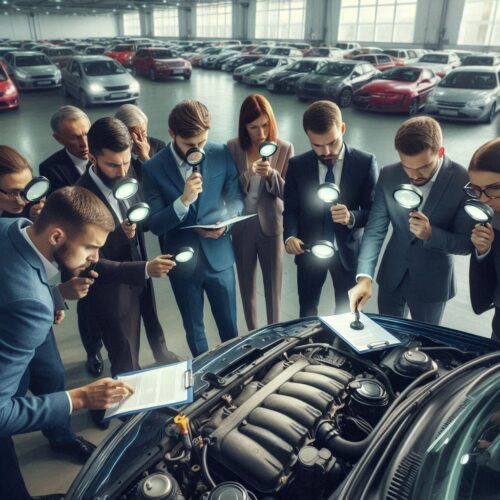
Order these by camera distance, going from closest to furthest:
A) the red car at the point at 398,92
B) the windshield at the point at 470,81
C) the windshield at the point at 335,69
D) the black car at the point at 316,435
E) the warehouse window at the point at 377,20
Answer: the black car at the point at 316,435 < the windshield at the point at 470,81 < the red car at the point at 398,92 < the windshield at the point at 335,69 < the warehouse window at the point at 377,20

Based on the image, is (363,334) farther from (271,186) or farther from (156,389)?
(271,186)

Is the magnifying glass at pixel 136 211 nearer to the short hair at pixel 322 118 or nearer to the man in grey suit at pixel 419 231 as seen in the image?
the short hair at pixel 322 118

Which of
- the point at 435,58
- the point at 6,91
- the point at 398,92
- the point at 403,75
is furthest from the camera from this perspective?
the point at 435,58

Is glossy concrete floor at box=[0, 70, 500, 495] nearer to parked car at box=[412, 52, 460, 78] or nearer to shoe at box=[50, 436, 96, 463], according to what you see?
shoe at box=[50, 436, 96, 463]

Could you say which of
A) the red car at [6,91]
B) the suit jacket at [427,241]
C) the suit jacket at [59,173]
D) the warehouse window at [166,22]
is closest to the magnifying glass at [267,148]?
the suit jacket at [427,241]

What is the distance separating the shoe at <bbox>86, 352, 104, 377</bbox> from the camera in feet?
9.74

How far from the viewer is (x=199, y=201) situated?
2559 millimetres

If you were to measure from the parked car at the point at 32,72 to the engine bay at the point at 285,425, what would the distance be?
14.6 metres

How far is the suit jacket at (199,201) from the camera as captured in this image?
2496 millimetres

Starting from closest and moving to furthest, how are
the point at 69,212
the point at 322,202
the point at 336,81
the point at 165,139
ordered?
the point at 69,212, the point at 322,202, the point at 165,139, the point at 336,81

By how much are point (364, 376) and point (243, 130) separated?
167 centimetres

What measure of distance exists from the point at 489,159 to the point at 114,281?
78.1 inches

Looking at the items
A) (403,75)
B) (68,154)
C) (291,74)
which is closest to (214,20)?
(291,74)

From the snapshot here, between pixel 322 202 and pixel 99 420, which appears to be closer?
pixel 99 420
